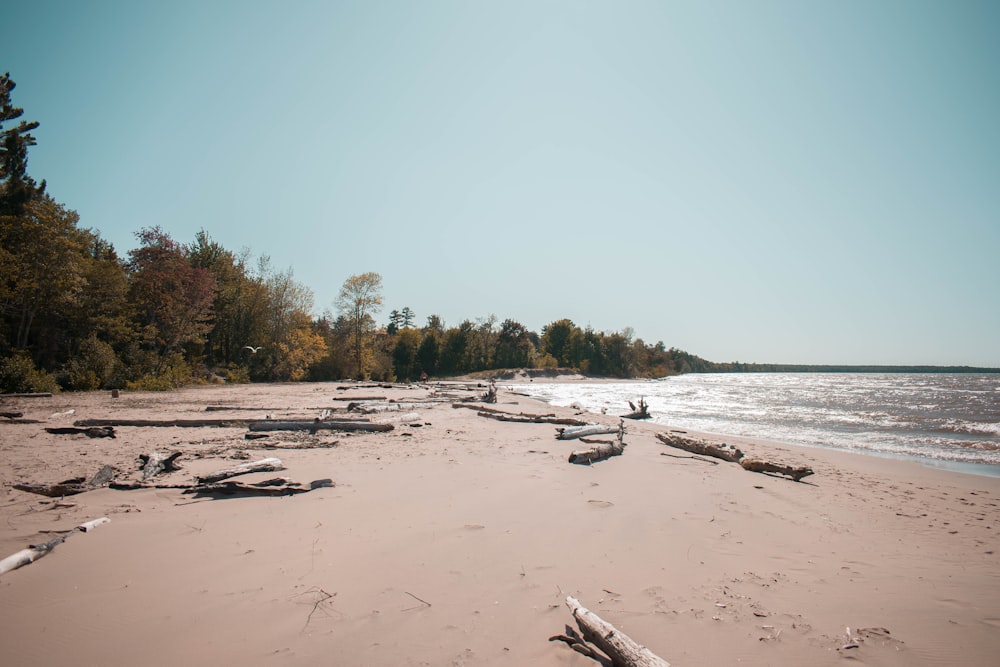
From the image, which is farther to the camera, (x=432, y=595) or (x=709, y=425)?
(x=709, y=425)

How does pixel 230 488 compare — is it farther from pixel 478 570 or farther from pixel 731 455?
pixel 731 455

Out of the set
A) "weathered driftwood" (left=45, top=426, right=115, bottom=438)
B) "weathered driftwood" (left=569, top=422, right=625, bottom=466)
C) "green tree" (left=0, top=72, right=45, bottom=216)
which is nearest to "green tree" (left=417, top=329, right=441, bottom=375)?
"green tree" (left=0, top=72, right=45, bottom=216)

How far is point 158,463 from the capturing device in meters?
6.33

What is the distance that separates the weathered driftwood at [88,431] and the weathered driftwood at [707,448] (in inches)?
510

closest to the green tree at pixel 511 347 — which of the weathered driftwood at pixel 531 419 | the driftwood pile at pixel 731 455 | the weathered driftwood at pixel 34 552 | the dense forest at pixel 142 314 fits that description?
the dense forest at pixel 142 314

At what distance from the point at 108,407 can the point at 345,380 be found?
24.3 m

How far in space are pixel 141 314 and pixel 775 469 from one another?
112ft

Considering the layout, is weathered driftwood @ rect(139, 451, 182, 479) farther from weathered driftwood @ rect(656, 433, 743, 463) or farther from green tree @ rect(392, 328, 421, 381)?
green tree @ rect(392, 328, 421, 381)

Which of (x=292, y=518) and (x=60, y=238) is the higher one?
(x=60, y=238)

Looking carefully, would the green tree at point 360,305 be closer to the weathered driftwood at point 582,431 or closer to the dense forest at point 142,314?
the dense forest at point 142,314

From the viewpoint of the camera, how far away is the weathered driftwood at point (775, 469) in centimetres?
818

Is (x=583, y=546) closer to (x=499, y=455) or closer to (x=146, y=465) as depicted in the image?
(x=499, y=455)

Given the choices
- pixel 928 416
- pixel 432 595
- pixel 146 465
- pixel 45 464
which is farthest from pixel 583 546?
pixel 928 416

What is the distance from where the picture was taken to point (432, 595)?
10.8 feet
